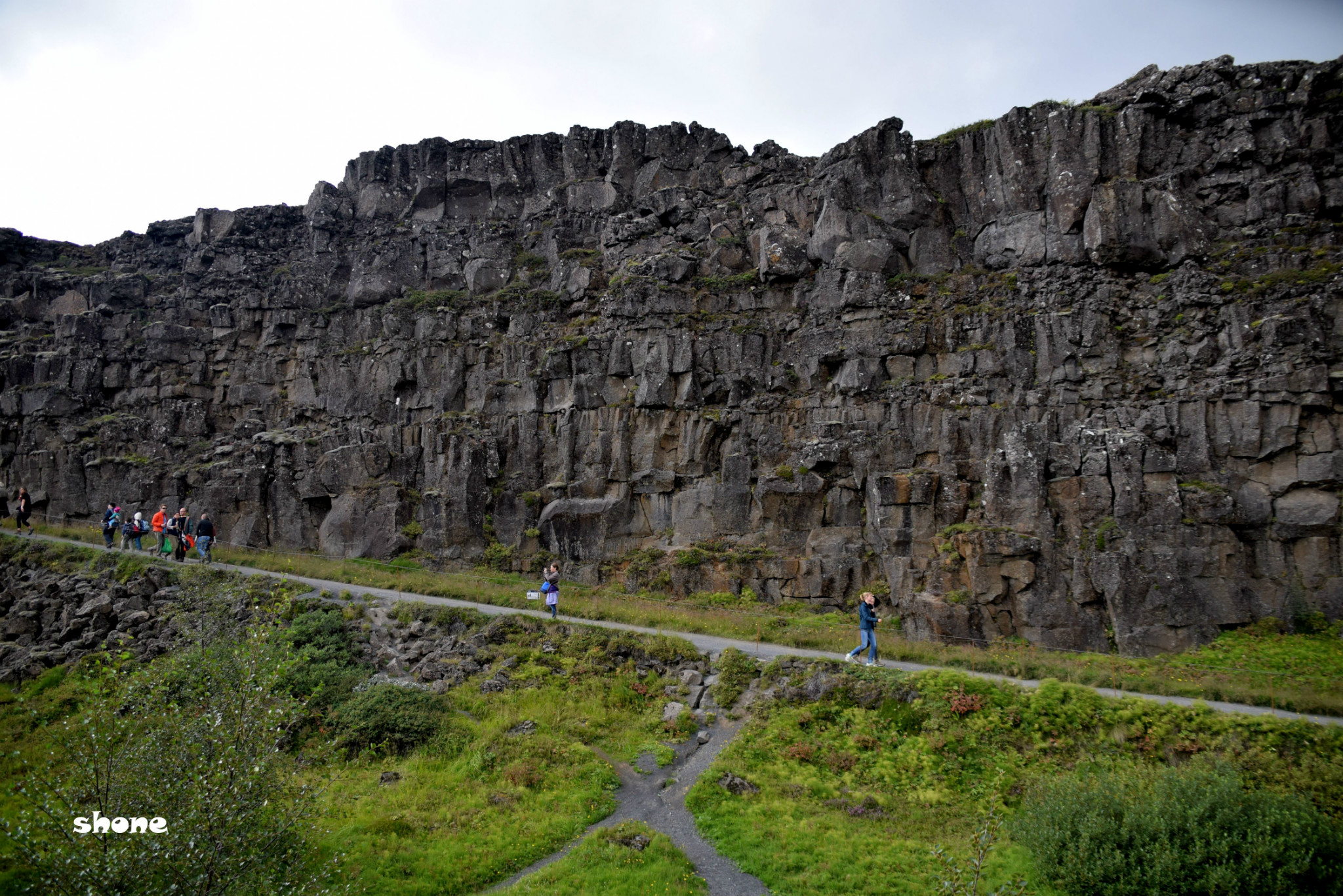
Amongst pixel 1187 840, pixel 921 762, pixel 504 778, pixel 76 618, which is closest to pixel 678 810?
pixel 504 778

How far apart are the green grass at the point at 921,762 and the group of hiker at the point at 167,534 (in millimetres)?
23752

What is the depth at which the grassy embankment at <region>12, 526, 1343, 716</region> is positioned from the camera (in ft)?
51.0

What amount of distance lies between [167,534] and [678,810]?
92.3 feet

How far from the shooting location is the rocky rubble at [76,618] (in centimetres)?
2255

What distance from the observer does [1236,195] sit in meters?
27.0

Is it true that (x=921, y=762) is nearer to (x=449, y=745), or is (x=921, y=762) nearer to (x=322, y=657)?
(x=449, y=745)

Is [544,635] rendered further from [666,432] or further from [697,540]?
[666,432]

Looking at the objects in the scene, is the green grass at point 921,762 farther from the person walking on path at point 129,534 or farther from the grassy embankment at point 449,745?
the person walking on path at point 129,534

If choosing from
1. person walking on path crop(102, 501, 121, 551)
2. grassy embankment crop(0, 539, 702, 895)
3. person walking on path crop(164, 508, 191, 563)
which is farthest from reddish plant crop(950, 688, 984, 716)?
person walking on path crop(102, 501, 121, 551)

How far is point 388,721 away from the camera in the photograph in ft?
56.2

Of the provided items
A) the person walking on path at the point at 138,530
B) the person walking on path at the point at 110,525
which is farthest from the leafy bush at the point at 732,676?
the person walking on path at the point at 110,525

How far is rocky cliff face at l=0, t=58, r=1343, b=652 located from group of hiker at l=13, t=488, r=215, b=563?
2.81 metres

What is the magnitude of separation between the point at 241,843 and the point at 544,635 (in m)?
12.5

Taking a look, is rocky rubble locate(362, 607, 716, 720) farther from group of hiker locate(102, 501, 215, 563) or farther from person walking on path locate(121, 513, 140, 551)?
person walking on path locate(121, 513, 140, 551)
